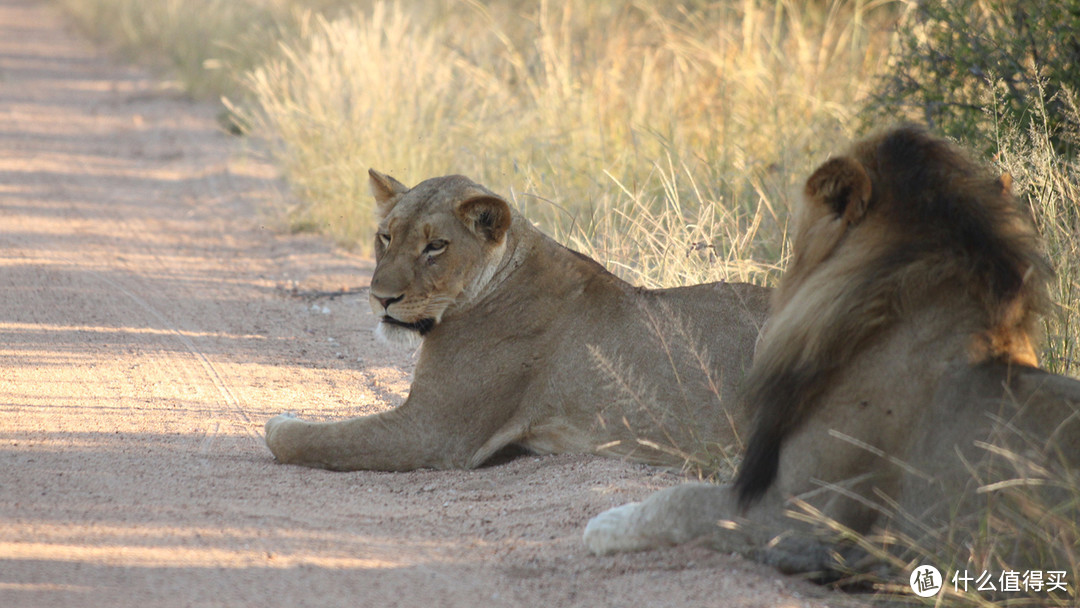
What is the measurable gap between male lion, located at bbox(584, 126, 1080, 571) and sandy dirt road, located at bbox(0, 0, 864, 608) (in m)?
0.25

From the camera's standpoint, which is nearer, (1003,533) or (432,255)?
(1003,533)

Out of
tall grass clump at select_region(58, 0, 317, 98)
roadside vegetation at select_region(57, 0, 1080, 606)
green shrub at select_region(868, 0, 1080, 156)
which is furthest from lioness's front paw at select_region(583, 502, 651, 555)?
tall grass clump at select_region(58, 0, 317, 98)

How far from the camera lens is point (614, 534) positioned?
337 centimetres

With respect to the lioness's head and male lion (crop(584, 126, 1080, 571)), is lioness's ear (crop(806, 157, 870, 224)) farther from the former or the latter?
the lioness's head

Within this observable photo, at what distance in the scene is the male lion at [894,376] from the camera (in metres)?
2.97

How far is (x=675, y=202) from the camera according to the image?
644 centimetres

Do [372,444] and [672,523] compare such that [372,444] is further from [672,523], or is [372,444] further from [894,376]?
[894,376]

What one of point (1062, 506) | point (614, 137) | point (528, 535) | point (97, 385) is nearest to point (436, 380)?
point (528, 535)

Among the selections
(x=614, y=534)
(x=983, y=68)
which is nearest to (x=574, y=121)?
(x=983, y=68)

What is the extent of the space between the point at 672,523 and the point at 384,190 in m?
2.31

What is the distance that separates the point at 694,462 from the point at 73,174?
28.8 ft

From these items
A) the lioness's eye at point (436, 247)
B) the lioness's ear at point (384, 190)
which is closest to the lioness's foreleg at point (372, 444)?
the lioness's eye at point (436, 247)

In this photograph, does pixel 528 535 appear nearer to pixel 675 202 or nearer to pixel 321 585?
pixel 321 585

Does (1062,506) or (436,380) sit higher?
(1062,506)
